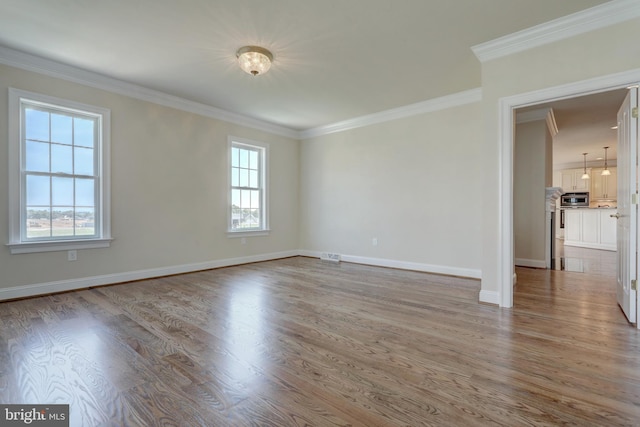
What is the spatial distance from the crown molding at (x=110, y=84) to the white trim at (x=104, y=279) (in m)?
2.50

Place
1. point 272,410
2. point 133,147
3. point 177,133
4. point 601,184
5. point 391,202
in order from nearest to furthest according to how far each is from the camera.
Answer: point 272,410 < point 133,147 < point 177,133 < point 391,202 < point 601,184

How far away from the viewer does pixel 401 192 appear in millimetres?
5230

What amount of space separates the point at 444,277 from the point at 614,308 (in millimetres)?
1846

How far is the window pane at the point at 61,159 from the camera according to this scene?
3.69m

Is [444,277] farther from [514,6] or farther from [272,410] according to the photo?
[272,410]

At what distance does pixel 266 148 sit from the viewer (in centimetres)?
616

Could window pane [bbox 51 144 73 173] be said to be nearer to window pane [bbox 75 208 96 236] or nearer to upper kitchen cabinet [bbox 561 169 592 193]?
window pane [bbox 75 208 96 236]

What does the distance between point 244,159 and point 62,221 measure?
9.77 feet

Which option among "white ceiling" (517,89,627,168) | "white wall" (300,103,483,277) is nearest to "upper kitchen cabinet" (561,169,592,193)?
"white ceiling" (517,89,627,168)

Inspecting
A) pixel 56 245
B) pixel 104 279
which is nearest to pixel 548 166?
pixel 104 279

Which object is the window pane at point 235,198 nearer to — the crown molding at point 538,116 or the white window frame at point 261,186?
the white window frame at point 261,186

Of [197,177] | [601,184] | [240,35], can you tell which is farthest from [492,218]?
[601,184]

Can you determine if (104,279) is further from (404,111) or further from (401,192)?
(404,111)

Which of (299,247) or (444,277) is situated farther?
(299,247)
